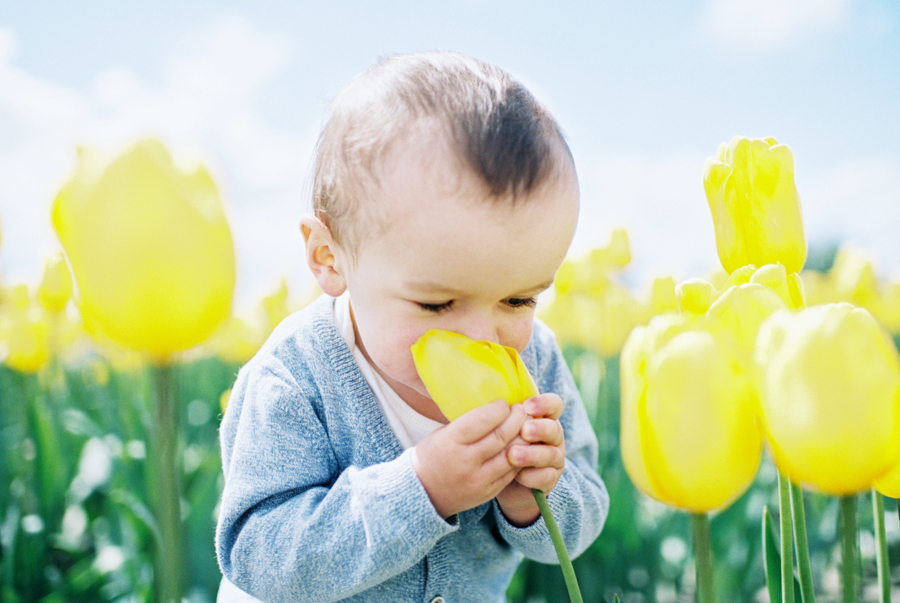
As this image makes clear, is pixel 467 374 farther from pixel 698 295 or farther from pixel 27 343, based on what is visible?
pixel 27 343

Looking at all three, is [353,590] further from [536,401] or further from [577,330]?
[577,330]

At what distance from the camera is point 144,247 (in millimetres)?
432

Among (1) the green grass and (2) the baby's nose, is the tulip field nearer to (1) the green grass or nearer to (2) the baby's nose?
(2) the baby's nose

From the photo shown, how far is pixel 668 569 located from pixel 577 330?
53.6 inches

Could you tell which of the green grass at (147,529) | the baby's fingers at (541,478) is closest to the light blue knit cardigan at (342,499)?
the baby's fingers at (541,478)

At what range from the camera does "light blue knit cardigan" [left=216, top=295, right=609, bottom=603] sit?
1.02 meters

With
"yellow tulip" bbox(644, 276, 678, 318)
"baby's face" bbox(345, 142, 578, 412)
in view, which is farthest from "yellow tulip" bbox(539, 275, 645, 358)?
"baby's face" bbox(345, 142, 578, 412)

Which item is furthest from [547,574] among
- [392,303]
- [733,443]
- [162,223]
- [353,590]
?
[162,223]

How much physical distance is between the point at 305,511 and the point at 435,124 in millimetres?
623

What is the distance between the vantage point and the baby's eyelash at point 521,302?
98 cm

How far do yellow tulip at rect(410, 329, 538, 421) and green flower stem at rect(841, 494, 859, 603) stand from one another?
0.34 m

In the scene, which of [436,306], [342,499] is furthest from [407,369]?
[342,499]

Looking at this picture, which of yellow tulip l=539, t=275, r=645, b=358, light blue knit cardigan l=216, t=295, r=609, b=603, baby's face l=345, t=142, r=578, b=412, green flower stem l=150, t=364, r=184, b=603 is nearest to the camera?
green flower stem l=150, t=364, r=184, b=603

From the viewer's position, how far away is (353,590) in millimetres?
1070
